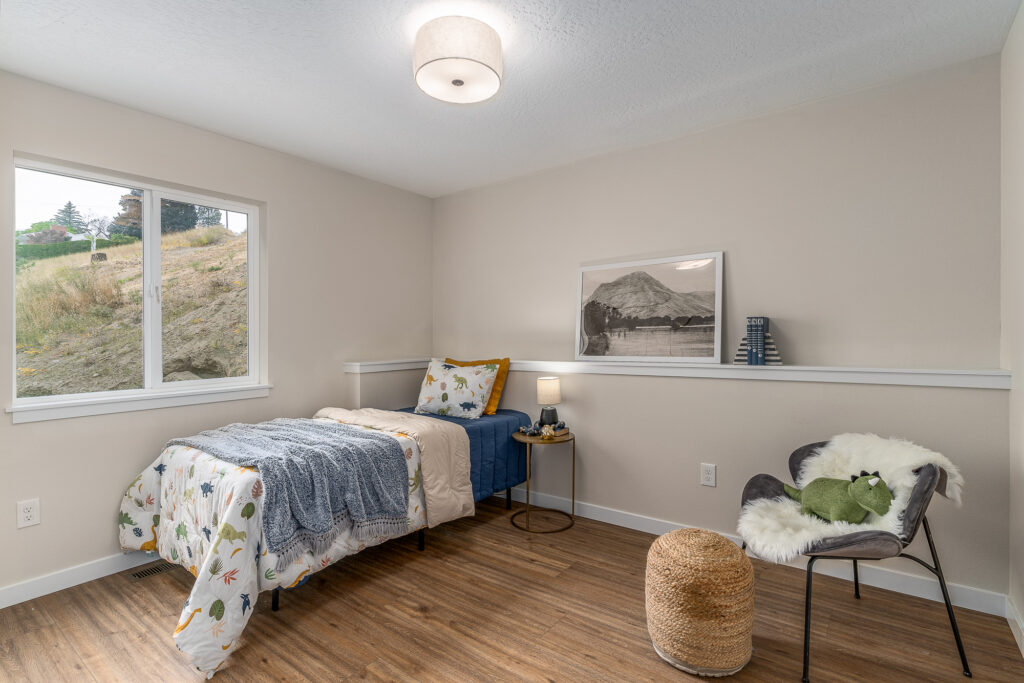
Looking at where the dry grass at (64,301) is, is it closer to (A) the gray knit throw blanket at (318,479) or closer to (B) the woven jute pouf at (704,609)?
(A) the gray knit throw blanket at (318,479)

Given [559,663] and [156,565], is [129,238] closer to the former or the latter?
[156,565]

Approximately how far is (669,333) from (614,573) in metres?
1.41

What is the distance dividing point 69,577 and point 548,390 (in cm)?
270

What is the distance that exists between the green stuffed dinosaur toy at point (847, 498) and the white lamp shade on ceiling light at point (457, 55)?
2.16m

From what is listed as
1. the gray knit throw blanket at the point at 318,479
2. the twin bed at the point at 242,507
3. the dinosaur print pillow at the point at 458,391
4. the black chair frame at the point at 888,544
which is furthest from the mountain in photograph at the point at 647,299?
the gray knit throw blanket at the point at 318,479

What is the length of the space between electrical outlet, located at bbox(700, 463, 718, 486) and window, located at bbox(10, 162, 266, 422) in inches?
108

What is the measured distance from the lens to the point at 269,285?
10.9 feet

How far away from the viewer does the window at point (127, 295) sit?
250cm

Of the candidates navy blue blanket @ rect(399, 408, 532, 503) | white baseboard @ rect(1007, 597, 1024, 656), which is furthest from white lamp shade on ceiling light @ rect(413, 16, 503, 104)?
white baseboard @ rect(1007, 597, 1024, 656)

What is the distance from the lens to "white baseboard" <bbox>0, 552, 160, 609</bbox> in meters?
2.34

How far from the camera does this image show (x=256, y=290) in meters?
3.31

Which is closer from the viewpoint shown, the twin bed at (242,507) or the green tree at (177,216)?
the twin bed at (242,507)

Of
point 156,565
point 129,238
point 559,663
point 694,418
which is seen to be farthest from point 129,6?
point 694,418

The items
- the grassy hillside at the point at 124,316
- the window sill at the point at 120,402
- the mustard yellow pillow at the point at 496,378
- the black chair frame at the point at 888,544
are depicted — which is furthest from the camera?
the mustard yellow pillow at the point at 496,378
